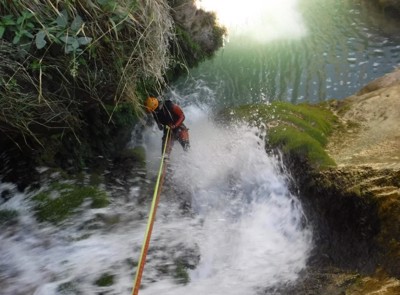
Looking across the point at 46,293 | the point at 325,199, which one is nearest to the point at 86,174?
the point at 46,293

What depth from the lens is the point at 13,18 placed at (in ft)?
9.68

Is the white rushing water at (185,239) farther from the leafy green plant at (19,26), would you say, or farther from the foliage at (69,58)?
the leafy green plant at (19,26)

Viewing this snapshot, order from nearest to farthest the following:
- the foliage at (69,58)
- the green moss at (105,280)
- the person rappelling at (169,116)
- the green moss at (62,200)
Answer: the foliage at (69,58), the green moss at (105,280), the green moss at (62,200), the person rappelling at (169,116)

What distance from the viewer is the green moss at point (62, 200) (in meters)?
4.05

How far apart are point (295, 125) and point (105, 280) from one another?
2910 mm

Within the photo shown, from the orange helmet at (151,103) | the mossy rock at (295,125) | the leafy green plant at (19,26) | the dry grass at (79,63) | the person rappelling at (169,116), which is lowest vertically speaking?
the mossy rock at (295,125)

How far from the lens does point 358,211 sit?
3.58m

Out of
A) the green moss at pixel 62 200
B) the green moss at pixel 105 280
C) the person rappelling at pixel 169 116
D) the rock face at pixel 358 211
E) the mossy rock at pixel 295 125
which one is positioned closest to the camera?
the rock face at pixel 358 211

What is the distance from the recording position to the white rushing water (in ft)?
11.8

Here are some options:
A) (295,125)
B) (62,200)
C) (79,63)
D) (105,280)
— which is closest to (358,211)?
(295,125)

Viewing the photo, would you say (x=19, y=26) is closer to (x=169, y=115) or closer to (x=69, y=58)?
(x=69, y=58)

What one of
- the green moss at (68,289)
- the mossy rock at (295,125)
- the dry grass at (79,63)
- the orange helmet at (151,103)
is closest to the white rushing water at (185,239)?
the green moss at (68,289)

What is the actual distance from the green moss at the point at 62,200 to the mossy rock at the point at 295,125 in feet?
7.15

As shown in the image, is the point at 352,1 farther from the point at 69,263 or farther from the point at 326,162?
Answer: the point at 69,263
